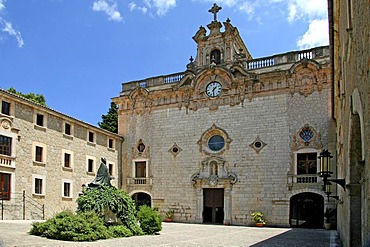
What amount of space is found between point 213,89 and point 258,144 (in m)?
5.19

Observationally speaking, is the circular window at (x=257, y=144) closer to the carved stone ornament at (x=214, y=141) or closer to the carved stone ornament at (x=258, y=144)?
the carved stone ornament at (x=258, y=144)

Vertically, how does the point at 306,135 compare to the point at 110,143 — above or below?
above

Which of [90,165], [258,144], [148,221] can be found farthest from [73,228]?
[258,144]

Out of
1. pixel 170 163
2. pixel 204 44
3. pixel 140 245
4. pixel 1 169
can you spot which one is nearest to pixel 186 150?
pixel 170 163

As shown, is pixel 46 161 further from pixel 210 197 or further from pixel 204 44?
pixel 204 44

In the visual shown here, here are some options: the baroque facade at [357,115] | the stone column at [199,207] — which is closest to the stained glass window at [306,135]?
the stone column at [199,207]

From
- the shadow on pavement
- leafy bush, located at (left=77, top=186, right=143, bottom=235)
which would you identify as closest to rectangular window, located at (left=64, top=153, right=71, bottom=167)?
leafy bush, located at (left=77, top=186, right=143, bottom=235)

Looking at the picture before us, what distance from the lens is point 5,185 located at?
67.2ft

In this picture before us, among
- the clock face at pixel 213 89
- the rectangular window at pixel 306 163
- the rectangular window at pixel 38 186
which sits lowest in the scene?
the rectangular window at pixel 38 186

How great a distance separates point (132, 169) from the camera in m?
30.4

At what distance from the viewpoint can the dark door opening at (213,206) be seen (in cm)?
2758

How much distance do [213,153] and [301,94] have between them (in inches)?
278

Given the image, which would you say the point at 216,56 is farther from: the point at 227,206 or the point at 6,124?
the point at 6,124

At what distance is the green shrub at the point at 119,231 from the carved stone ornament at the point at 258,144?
1265 cm
